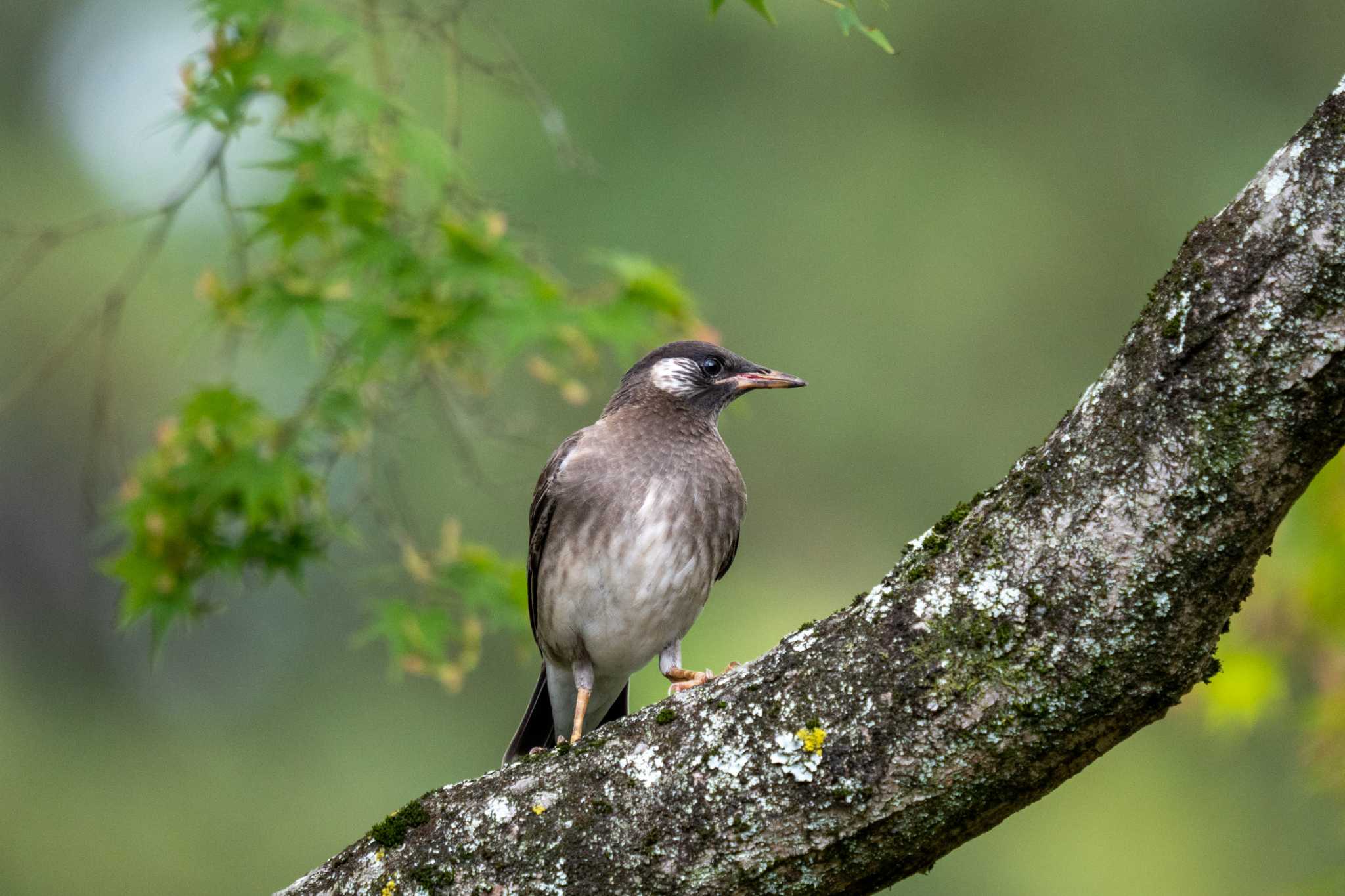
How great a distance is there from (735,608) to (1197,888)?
477 cm

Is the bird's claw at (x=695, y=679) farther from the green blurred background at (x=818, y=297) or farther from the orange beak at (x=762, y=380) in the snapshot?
the green blurred background at (x=818, y=297)

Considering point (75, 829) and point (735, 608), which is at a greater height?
point (75, 829)

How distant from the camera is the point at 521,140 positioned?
11211mm

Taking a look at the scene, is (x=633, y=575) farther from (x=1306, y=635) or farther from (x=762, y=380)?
(x=1306, y=635)

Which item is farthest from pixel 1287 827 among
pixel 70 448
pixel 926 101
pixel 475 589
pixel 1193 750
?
pixel 70 448

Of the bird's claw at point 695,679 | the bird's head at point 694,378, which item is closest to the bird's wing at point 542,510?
the bird's head at point 694,378

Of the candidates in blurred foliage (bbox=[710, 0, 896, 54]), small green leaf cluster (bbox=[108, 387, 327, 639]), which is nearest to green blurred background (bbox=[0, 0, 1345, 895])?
small green leaf cluster (bbox=[108, 387, 327, 639])

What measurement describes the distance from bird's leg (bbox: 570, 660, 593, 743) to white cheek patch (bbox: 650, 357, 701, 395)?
3.72ft

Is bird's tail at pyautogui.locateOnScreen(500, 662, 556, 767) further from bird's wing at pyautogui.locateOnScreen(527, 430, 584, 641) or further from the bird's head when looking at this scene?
the bird's head

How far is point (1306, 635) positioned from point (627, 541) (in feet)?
10.1

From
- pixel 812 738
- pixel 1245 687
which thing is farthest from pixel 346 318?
pixel 1245 687

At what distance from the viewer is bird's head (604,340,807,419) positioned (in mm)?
5625

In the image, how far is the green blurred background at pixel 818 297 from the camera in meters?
11.4

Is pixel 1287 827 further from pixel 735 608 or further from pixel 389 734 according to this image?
pixel 389 734
